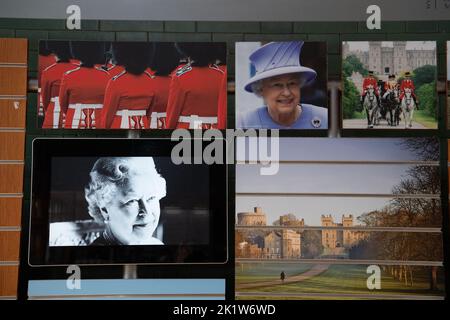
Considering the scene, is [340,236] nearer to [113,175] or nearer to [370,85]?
[370,85]

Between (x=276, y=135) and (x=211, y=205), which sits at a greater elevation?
(x=276, y=135)

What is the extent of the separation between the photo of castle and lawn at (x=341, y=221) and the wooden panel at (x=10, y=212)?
1211mm

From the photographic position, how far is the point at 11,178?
10.2 feet

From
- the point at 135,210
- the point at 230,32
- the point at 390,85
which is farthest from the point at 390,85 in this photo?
the point at 135,210

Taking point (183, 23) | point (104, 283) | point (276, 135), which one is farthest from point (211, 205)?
point (183, 23)

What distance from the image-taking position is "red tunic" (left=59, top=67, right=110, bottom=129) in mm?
3111

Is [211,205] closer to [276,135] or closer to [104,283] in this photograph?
[276,135]

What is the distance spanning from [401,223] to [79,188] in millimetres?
1784

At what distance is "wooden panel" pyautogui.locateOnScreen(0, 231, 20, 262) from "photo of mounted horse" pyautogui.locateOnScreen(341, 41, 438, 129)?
1.93 meters

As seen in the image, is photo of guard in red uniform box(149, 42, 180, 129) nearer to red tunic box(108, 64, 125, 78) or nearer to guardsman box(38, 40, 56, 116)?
red tunic box(108, 64, 125, 78)

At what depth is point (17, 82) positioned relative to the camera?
314cm

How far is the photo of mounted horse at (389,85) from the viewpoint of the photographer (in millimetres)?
3127

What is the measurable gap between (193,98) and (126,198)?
0.67 meters

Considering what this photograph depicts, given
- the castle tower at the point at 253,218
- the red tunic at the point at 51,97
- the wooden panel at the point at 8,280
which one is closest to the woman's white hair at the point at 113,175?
the red tunic at the point at 51,97
